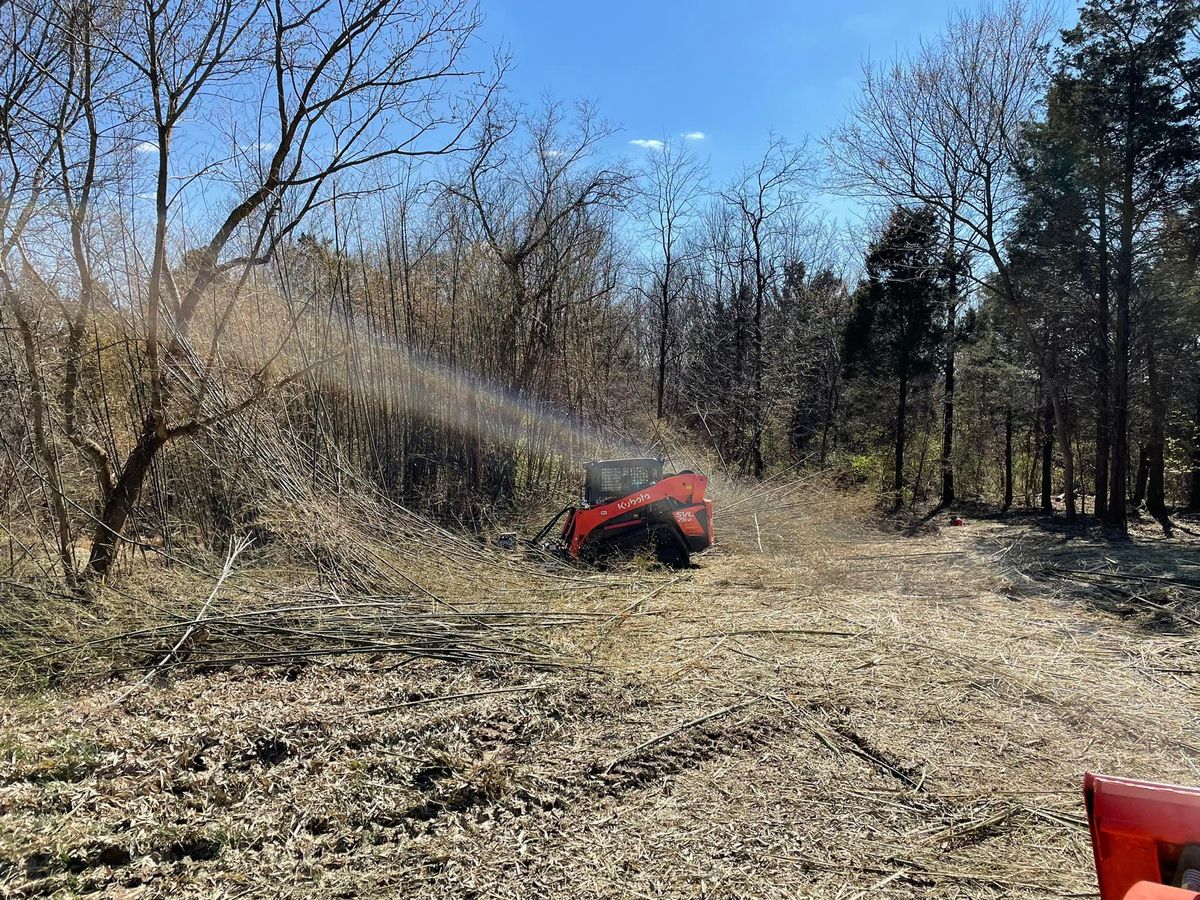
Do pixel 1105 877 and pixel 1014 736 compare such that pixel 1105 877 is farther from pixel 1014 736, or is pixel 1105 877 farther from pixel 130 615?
pixel 130 615

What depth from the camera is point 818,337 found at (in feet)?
61.3

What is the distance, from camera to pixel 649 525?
22.6 feet

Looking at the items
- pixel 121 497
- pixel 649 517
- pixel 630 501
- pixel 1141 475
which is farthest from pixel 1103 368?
pixel 121 497

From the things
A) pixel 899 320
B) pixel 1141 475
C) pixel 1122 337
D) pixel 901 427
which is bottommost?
pixel 1141 475

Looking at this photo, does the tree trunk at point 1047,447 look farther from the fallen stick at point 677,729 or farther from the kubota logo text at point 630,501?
the fallen stick at point 677,729

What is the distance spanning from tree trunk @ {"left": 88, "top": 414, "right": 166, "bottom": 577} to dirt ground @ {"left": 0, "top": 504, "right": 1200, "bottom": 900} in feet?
4.21

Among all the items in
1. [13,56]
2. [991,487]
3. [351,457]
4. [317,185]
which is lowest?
[991,487]

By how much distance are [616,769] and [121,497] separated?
11.2ft

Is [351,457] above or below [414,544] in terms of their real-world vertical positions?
above

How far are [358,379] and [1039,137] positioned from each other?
10579 millimetres

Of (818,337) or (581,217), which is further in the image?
(818,337)

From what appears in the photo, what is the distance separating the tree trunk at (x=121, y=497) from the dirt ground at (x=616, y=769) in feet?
4.21

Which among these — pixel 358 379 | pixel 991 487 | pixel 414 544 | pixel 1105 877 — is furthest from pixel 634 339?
pixel 1105 877

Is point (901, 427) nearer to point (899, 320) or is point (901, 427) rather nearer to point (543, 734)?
point (899, 320)
